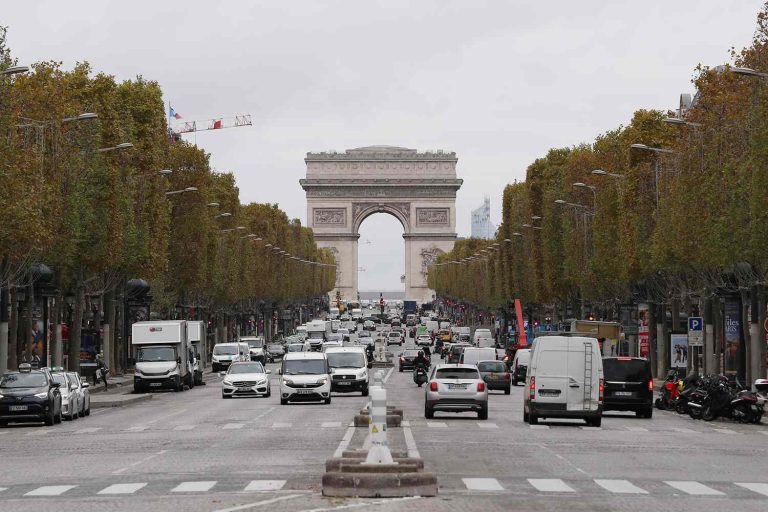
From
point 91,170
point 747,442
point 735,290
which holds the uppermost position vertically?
point 91,170

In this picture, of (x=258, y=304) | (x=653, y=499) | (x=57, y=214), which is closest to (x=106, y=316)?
(x=57, y=214)

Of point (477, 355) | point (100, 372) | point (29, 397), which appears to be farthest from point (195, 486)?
point (100, 372)

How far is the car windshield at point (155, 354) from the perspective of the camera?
2790 inches

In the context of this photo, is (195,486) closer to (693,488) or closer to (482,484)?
(482,484)

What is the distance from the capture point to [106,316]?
80000 mm

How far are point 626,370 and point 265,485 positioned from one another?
26.9 meters

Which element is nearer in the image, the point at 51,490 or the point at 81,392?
the point at 51,490

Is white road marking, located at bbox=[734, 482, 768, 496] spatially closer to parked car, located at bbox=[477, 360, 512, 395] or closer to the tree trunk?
parked car, located at bbox=[477, 360, 512, 395]

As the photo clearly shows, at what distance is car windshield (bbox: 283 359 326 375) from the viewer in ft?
190

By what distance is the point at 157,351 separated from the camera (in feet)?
234

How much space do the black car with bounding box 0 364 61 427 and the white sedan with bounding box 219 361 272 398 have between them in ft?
55.5

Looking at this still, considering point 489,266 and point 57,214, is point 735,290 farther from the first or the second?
point 489,266

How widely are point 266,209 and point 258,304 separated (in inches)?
473

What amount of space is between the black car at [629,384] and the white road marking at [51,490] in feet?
88.4
